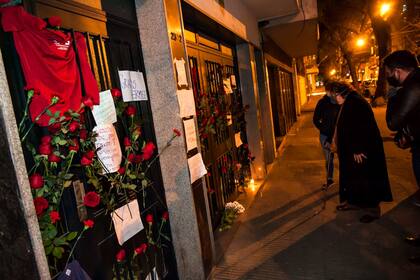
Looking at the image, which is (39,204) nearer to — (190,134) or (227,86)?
(190,134)

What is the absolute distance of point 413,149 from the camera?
3.30 meters

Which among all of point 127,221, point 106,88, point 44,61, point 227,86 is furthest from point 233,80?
point 44,61

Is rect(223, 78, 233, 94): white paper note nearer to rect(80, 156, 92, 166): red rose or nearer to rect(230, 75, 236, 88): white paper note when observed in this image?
rect(230, 75, 236, 88): white paper note

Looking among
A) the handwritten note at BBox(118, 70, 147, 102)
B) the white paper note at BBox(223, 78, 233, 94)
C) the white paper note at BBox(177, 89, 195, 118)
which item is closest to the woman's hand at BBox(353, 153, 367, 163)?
the white paper note at BBox(223, 78, 233, 94)

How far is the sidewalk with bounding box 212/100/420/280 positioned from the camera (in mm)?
3250

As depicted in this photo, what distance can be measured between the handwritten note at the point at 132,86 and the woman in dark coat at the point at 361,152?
2865 mm

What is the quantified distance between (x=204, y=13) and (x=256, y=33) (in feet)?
12.4

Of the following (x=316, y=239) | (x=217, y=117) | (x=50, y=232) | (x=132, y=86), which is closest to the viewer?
(x=50, y=232)

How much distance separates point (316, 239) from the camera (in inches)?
155

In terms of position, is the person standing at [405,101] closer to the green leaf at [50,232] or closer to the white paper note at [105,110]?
the white paper note at [105,110]

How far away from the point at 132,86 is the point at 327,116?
3574 millimetres

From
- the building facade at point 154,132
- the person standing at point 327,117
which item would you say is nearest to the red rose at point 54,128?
the building facade at point 154,132

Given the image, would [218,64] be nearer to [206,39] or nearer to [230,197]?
[206,39]

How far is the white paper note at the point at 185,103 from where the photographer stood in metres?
2.95
